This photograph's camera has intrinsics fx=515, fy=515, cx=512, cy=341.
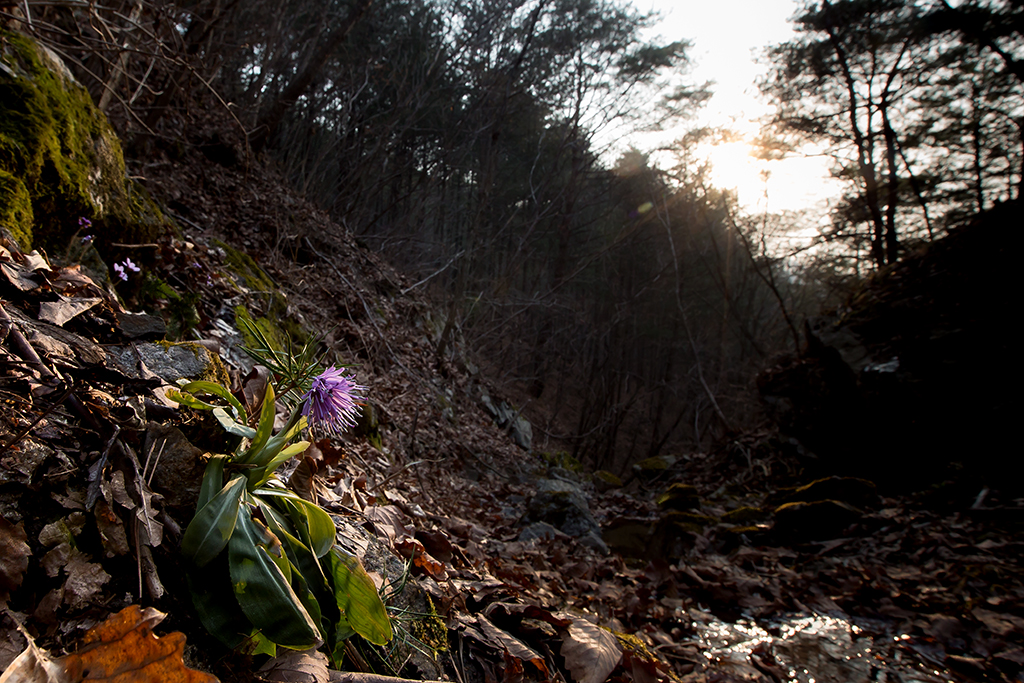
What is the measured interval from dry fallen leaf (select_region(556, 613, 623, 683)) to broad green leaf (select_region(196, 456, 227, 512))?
3.95 feet

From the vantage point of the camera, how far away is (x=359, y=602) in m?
1.24

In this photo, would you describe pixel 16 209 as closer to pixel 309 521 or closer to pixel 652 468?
pixel 309 521

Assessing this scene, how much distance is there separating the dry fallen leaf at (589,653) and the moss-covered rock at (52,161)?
7.55 ft

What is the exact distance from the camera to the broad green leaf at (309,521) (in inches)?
48.9

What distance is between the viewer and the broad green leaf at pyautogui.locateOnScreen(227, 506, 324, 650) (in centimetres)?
100

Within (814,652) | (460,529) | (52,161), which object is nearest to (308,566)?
(460,529)

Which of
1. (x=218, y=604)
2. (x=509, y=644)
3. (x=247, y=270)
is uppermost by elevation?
(x=247, y=270)

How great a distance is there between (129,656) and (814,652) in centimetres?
323

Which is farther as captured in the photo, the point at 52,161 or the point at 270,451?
the point at 52,161

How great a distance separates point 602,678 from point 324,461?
3.87 ft

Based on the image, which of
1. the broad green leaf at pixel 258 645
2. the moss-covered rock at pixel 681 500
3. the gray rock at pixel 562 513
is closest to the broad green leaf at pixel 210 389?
the broad green leaf at pixel 258 645

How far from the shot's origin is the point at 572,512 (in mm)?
4934

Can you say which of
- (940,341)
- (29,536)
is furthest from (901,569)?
(29,536)

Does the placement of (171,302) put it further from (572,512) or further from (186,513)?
(572,512)
